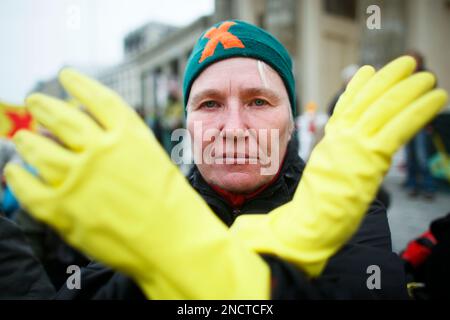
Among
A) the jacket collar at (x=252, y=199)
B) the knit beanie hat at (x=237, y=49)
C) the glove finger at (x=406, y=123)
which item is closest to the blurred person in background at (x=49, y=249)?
the jacket collar at (x=252, y=199)

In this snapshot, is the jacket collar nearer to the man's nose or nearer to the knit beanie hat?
the man's nose

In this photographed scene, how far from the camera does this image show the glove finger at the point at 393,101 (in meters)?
0.65

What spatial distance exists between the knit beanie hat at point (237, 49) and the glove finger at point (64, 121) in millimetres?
587

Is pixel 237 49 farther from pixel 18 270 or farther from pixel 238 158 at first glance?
pixel 18 270

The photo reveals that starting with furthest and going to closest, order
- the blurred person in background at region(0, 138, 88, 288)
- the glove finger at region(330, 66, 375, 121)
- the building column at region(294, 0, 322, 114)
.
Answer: the building column at region(294, 0, 322, 114), the blurred person in background at region(0, 138, 88, 288), the glove finger at region(330, 66, 375, 121)

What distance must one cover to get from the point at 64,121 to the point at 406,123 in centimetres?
70

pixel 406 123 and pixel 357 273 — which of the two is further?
pixel 357 273

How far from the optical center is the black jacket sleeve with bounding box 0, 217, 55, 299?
0.98 meters

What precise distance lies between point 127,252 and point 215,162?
484 mm

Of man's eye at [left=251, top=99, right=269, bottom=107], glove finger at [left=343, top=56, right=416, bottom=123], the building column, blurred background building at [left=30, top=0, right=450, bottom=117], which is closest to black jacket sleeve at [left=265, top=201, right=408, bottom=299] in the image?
glove finger at [left=343, top=56, right=416, bottom=123]

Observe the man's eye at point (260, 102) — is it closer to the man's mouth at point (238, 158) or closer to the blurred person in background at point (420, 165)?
the man's mouth at point (238, 158)

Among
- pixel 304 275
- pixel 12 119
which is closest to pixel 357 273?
pixel 304 275

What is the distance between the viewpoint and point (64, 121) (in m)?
0.57

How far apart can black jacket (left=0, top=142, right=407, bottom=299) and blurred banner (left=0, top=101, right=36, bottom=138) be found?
10.7 ft
